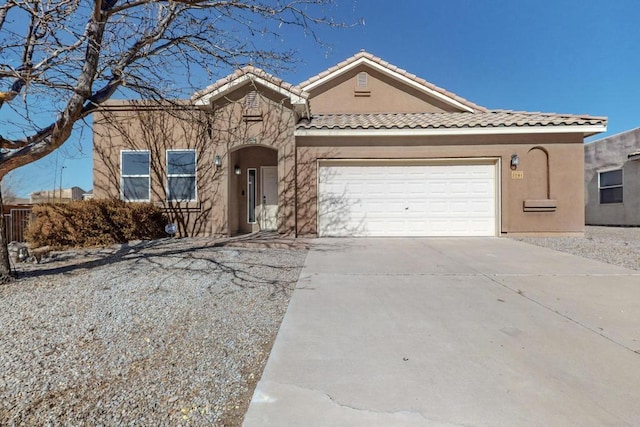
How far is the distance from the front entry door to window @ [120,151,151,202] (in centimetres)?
360

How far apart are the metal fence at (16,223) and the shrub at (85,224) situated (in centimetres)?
208

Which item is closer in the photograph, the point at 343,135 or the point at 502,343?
the point at 502,343

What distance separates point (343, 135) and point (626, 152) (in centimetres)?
1472

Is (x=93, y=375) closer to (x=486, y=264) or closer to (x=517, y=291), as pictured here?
(x=517, y=291)

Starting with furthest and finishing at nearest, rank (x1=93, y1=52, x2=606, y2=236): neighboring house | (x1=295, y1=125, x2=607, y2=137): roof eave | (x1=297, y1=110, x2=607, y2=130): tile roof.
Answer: (x1=93, y1=52, x2=606, y2=236): neighboring house → (x1=295, y1=125, x2=607, y2=137): roof eave → (x1=297, y1=110, x2=607, y2=130): tile roof

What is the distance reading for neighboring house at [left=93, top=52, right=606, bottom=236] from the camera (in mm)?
9602

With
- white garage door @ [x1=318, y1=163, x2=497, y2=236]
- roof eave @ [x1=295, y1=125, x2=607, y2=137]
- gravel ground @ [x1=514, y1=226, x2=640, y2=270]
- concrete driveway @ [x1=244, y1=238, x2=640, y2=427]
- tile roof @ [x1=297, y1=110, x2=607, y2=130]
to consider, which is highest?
tile roof @ [x1=297, y1=110, x2=607, y2=130]

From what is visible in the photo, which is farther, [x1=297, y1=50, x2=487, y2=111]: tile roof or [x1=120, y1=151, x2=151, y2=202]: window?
[x1=297, y1=50, x2=487, y2=111]: tile roof

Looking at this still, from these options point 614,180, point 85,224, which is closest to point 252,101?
point 85,224

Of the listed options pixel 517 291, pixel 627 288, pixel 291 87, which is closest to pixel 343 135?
pixel 291 87

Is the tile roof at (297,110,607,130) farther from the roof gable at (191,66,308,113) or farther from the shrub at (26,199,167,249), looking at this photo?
the shrub at (26,199,167,249)

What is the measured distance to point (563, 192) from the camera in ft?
31.7

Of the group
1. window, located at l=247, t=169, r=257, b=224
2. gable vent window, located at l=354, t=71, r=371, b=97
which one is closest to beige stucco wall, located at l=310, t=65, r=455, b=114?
gable vent window, located at l=354, t=71, r=371, b=97

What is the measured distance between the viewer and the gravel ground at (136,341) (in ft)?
7.07
